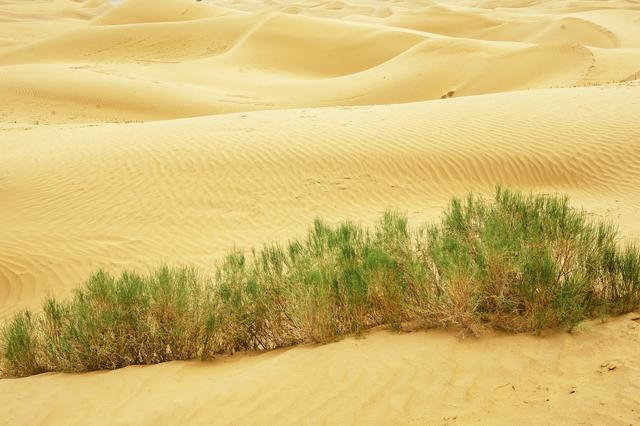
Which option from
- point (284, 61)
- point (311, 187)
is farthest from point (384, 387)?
point (284, 61)

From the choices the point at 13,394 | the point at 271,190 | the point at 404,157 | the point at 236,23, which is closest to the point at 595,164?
the point at 404,157

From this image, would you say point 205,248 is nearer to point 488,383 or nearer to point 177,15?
point 488,383

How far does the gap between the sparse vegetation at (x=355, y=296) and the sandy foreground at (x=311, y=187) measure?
203mm

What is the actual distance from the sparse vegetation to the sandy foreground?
203mm

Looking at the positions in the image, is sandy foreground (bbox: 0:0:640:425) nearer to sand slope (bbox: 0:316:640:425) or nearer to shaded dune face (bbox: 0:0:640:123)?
sand slope (bbox: 0:316:640:425)

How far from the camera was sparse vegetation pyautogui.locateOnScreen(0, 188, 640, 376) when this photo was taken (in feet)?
13.1

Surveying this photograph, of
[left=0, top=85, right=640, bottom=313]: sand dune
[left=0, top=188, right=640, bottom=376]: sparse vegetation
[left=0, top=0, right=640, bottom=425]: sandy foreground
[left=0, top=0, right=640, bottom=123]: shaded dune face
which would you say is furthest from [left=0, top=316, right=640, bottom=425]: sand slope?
[left=0, top=0, right=640, bottom=123]: shaded dune face

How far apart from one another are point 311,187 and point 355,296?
6693mm

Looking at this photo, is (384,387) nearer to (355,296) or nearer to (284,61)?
(355,296)

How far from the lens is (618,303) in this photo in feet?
13.2

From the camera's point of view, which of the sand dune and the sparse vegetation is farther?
the sand dune

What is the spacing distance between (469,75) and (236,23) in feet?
72.8

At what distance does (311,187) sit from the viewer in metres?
10.9

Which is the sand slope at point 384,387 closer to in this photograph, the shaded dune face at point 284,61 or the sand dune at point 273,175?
the sand dune at point 273,175
